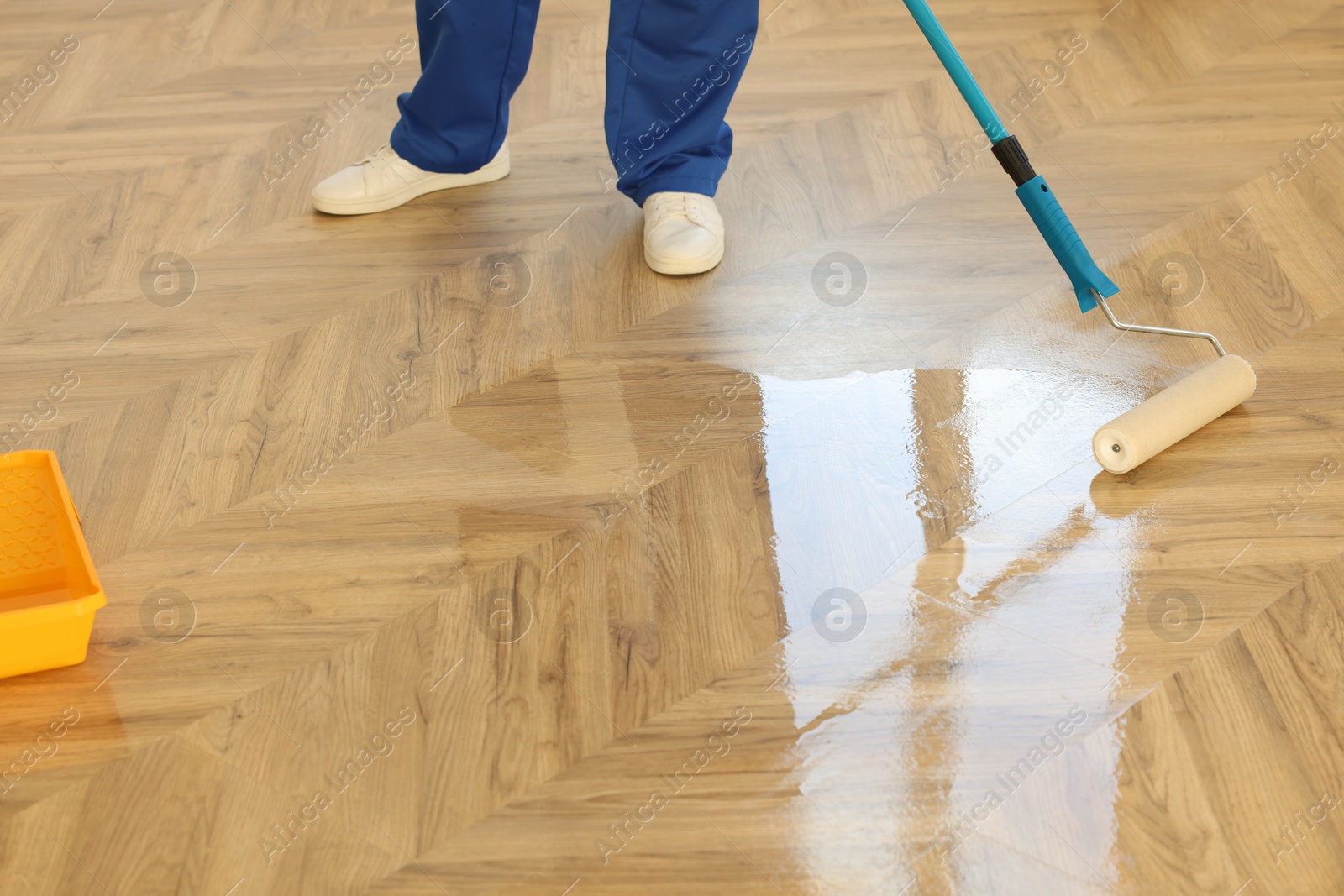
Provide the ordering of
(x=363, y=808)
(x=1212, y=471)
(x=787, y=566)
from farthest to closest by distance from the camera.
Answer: (x=1212, y=471) < (x=787, y=566) < (x=363, y=808)

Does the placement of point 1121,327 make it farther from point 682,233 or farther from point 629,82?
point 629,82

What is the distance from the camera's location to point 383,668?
1.13 m

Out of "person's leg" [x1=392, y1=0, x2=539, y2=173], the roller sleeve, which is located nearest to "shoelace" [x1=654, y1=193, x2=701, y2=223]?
"person's leg" [x1=392, y1=0, x2=539, y2=173]

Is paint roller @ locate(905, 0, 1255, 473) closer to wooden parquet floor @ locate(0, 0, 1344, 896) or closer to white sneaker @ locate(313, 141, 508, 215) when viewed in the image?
wooden parquet floor @ locate(0, 0, 1344, 896)

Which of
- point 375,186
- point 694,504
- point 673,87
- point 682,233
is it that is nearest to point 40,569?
point 694,504

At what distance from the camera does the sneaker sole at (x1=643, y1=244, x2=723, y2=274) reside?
1644mm

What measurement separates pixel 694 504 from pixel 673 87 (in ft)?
2.28

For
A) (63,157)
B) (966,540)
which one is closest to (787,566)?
(966,540)

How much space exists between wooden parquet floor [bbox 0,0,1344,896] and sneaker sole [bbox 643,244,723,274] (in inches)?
0.8

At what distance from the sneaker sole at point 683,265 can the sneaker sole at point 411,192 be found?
364 millimetres

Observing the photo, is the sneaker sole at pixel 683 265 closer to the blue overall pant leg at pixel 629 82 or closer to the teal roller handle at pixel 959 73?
the blue overall pant leg at pixel 629 82

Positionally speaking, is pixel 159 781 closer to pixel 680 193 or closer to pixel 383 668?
pixel 383 668

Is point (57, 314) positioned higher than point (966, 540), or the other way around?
point (966, 540)

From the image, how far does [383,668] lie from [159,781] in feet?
0.72
